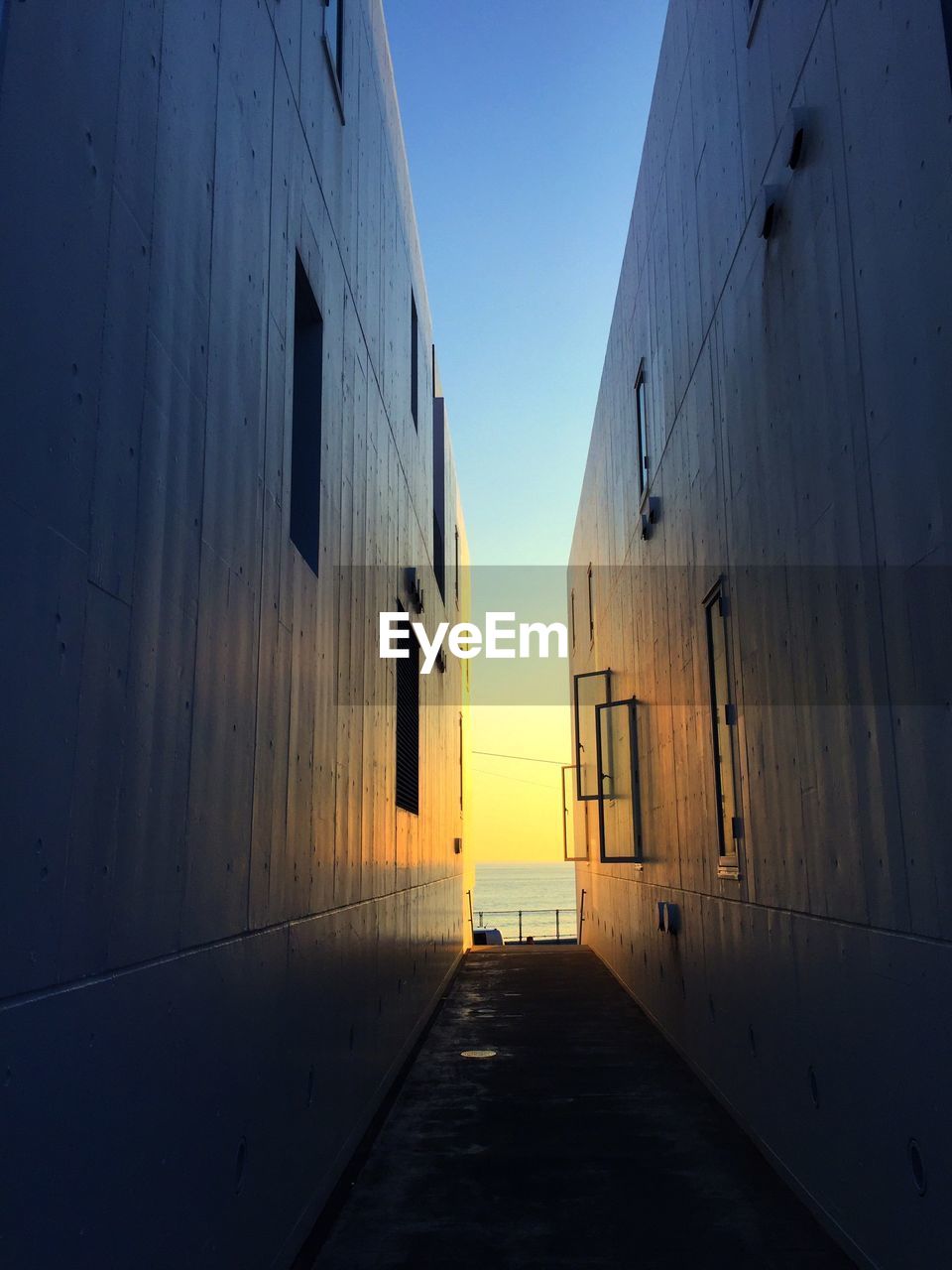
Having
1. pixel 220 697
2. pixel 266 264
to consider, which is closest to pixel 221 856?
pixel 220 697

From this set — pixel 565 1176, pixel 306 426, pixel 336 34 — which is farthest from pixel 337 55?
pixel 565 1176

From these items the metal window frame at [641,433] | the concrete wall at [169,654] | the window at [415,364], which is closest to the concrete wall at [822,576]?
the metal window frame at [641,433]

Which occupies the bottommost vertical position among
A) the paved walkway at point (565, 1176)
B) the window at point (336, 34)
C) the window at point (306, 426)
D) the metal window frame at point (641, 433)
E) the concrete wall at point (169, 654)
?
the paved walkway at point (565, 1176)

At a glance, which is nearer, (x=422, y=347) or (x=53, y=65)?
(x=53, y=65)

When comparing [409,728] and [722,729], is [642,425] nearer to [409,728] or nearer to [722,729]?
[409,728]

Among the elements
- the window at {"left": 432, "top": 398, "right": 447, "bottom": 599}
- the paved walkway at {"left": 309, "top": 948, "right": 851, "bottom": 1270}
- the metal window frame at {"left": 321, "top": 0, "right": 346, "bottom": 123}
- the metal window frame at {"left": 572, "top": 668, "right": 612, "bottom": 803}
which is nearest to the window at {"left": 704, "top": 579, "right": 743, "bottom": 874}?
the paved walkway at {"left": 309, "top": 948, "right": 851, "bottom": 1270}

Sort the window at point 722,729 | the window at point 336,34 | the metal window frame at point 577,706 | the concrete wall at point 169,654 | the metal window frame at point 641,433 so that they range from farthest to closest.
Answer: the metal window frame at point 577,706 → the metal window frame at point 641,433 → the window at point 722,729 → the window at point 336,34 → the concrete wall at point 169,654

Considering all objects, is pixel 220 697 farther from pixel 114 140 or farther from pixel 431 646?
pixel 431 646

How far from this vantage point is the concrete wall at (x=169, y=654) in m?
1.92

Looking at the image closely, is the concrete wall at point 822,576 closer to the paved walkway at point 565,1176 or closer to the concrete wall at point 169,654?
the paved walkway at point 565,1176

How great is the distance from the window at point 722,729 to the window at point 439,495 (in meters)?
6.61

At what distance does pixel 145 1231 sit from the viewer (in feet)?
7.93

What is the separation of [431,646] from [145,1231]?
9340 mm

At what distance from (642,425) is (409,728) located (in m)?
3.63
